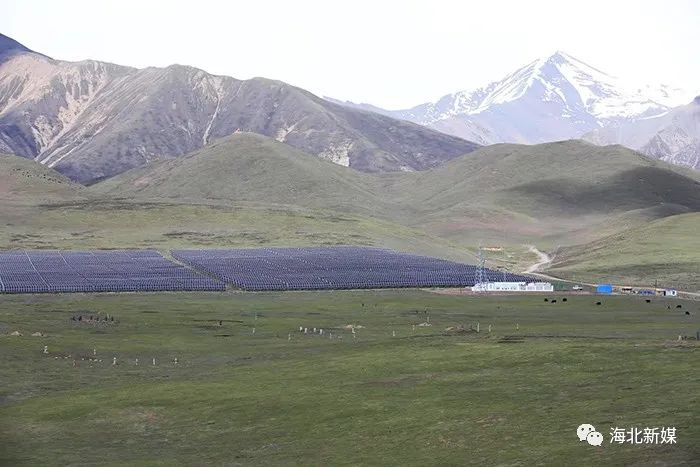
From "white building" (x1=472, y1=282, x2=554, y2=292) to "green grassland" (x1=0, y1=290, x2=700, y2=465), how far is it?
48.1m

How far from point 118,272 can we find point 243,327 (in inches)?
2908

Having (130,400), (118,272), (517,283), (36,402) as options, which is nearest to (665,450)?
(130,400)

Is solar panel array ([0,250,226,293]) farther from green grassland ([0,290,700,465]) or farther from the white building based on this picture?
the white building

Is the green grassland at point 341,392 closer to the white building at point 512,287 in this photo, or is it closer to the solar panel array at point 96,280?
the solar panel array at point 96,280

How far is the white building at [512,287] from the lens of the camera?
180m

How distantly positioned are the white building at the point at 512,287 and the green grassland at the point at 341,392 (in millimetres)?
48102

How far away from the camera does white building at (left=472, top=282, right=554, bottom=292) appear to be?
179500 millimetres

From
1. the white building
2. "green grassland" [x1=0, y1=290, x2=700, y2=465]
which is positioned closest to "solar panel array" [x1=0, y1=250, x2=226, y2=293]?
"green grassland" [x1=0, y1=290, x2=700, y2=465]

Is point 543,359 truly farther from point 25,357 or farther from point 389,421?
point 25,357

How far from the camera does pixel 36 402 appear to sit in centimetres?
7994

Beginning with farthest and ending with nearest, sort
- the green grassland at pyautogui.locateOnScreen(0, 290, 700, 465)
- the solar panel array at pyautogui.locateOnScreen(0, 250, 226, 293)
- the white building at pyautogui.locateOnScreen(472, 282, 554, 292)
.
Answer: the white building at pyautogui.locateOnScreen(472, 282, 554, 292)
the solar panel array at pyautogui.locateOnScreen(0, 250, 226, 293)
the green grassland at pyautogui.locateOnScreen(0, 290, 700, 465)

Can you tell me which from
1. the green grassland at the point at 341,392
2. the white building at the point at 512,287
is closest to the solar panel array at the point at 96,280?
the green grassland at the point at 341,392

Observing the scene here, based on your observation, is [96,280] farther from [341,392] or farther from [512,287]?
[341,392]

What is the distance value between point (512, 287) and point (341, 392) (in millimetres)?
110084
